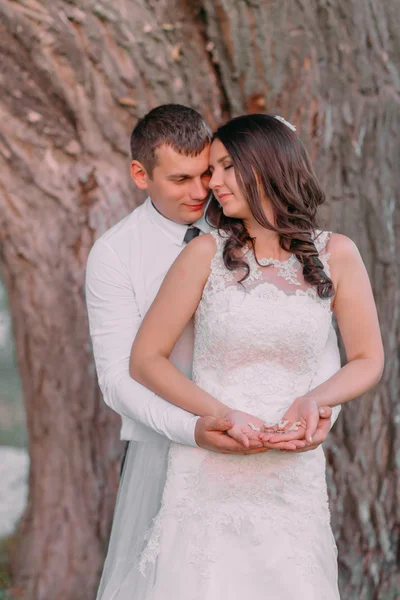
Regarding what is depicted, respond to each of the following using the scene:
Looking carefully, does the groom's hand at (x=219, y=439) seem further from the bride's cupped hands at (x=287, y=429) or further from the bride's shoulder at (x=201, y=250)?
the bride's shoulder at (x=201, y=250)

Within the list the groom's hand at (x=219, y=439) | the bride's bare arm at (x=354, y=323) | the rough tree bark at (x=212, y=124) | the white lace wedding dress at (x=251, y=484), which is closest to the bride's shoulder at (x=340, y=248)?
the bride's bare arm at (x=354, y=323)

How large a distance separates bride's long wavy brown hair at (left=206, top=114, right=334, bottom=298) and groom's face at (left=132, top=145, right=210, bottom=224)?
0.20 m

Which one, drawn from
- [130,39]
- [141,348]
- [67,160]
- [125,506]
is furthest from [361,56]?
[125,506]

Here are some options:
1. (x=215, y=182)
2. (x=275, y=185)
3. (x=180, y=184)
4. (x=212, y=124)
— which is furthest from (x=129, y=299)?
(x=212, y=124)

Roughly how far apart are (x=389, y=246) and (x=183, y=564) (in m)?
2.05

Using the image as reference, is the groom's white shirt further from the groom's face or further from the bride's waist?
the bride's waist

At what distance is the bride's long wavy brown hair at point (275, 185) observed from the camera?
2508 mm

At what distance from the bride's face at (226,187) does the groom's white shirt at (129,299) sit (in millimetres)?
361

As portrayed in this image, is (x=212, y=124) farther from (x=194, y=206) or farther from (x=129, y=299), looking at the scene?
(x=129, y=299)

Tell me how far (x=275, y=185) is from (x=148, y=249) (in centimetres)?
57

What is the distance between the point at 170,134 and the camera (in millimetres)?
2832

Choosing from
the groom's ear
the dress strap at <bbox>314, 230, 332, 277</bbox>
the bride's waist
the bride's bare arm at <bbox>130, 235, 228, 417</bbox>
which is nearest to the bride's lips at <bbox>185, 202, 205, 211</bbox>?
the groom's ear

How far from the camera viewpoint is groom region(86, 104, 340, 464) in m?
2.74

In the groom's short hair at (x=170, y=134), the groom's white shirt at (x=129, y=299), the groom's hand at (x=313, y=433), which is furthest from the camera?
the groom's short hair at (x=170, y=134)
